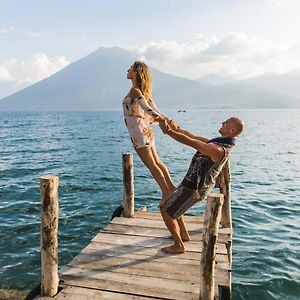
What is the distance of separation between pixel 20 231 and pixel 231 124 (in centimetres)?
961

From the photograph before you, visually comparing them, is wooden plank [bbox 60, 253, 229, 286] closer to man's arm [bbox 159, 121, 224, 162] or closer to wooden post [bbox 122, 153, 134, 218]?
man's arm [bbox 159, 121, 224, 162]

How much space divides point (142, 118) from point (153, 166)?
0.89 metres

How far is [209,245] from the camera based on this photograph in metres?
5.17

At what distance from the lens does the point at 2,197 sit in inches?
698

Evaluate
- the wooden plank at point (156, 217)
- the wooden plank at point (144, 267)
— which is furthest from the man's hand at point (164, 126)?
the wooden plank at point (156, 217)

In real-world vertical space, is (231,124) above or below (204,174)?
above

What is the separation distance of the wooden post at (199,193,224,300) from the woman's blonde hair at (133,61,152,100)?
229cm

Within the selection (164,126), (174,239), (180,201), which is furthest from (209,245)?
(164,126)

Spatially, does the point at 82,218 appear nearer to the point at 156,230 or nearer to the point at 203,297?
the point at 156,230

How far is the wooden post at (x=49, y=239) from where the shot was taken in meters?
5.47

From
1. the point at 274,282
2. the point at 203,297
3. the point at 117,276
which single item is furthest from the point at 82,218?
the point at 203,297

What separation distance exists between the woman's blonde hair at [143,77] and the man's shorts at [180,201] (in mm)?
1748

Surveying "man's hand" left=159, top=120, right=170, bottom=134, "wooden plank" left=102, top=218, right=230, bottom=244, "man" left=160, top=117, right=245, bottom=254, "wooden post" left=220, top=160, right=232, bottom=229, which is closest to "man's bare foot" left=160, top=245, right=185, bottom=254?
"man" left=160, top=117, right=245, bottom=254

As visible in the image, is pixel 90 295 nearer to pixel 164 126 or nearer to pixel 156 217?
pixel 164 126
